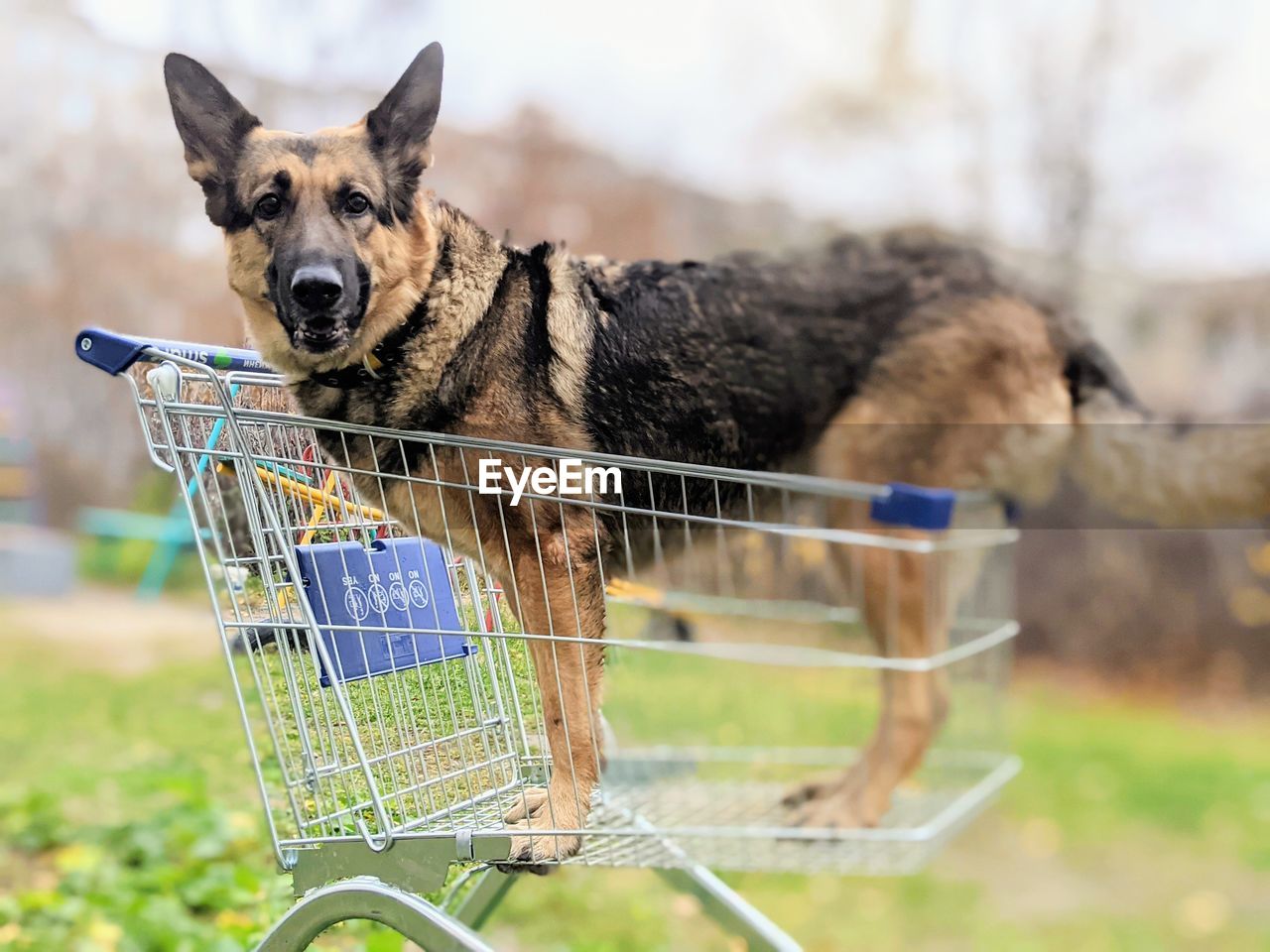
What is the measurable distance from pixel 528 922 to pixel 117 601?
10.4ft

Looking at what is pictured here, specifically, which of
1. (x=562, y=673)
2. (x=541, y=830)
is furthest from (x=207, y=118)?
(x=541, y=830)

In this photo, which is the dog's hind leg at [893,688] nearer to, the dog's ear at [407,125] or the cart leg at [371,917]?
the cart leg at [371,917]

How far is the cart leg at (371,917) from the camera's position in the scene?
116 cm

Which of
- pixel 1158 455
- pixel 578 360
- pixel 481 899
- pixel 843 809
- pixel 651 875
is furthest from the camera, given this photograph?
pixel 651 875

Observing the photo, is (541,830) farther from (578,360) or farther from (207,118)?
(207,118)

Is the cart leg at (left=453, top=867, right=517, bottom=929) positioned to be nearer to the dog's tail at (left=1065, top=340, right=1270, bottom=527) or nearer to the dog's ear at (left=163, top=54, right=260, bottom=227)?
the dog's ear at (left=163, top=54, right=260, bottom=227)

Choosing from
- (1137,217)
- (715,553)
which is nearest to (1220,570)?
(1137,217)

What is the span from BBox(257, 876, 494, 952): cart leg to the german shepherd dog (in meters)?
0.15

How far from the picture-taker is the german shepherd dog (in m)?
1.32

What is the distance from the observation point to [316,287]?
49.4 inches

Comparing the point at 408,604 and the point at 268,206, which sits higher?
the point at 268,206

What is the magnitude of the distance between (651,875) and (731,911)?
1170mm

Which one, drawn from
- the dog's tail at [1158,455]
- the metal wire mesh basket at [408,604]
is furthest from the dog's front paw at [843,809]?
the dog's tail at [1158,455]

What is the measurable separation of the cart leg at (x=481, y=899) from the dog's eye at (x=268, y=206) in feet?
3.58
